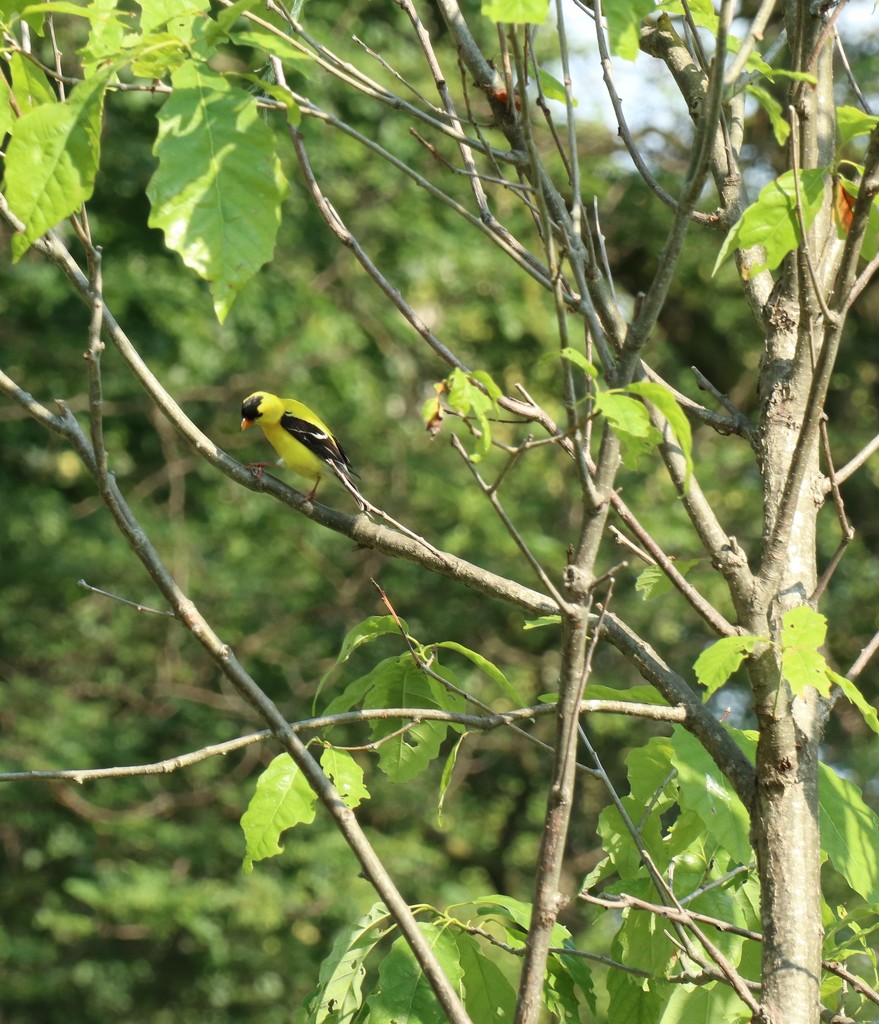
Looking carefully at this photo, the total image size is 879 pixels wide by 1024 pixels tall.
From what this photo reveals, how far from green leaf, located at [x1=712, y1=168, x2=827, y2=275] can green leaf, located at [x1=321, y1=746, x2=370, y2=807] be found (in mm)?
961

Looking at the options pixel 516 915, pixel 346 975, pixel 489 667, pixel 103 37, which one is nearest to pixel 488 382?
pixel 489 667

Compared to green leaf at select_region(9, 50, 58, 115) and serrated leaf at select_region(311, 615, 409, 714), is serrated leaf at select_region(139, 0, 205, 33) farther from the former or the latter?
serrated leaf at select_region(311, 615, 409, 714)

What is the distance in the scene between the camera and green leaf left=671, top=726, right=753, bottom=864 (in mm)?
1823

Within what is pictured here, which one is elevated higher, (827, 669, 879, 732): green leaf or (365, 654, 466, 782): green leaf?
(827, 669, 879, 732): green leaf

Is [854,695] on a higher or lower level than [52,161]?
lower

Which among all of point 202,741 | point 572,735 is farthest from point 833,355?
point 202,741

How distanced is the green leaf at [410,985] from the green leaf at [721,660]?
2.05 ft

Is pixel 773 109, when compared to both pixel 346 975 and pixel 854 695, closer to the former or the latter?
pixel 854 695

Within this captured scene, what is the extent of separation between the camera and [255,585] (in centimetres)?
1090

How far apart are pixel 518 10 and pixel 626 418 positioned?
1.55 ft

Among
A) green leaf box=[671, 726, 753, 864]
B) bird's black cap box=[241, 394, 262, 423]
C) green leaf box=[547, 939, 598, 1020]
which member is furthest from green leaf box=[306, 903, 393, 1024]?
bird's black cap box=[241, 394, 262, 423]

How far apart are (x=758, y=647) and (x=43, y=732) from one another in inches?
347

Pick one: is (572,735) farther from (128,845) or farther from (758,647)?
(128,845)

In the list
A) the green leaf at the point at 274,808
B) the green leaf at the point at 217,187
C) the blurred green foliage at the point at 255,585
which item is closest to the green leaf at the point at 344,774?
the green leaf at the point at 274,808
